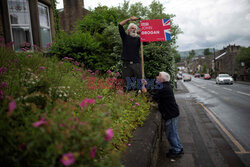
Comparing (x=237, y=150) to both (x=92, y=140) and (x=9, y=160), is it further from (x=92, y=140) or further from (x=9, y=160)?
(x=9, y=160)

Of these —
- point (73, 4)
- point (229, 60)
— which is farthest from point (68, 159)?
point (229, 60)

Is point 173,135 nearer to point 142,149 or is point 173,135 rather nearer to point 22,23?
point 142,149

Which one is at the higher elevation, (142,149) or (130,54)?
(130,54)

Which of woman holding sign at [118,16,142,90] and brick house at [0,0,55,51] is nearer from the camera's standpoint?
woman holding sign at [118,16,142,90]

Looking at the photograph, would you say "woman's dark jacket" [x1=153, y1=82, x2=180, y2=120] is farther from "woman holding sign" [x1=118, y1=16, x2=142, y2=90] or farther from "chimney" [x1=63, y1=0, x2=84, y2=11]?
"chimney" [x1=63, y1=0, x2=84, y2=11]

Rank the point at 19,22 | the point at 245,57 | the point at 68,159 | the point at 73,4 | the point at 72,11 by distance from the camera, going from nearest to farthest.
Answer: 1. the point at 68,159
2. the point at 19,22
3. the point at 73,4
4. the point at 72,11
5. the point at 245,57

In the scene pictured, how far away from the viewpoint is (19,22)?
799cm

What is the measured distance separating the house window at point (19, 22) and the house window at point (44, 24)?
0.86 m

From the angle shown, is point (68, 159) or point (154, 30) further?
point (154, 30)

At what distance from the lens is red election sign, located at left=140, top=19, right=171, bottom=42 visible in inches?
202

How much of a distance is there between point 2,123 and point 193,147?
153 inches

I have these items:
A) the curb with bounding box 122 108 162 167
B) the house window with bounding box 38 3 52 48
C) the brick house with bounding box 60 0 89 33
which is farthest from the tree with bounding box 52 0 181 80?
the brick house with bounding box 60 0 89 33

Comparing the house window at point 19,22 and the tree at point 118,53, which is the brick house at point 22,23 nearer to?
the house window at point 19,22

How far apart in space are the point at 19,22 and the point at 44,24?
1546 millimetres
